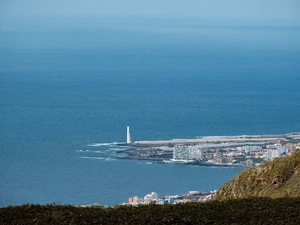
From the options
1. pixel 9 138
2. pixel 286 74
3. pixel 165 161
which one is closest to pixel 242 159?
pixel 165 161

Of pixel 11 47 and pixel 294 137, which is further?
pixel 11 47

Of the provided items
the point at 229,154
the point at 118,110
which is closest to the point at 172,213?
the point at 229,154

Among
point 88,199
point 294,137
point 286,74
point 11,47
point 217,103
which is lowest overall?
point 88,199

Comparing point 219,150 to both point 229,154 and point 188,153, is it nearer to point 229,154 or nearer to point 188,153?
point 229,154

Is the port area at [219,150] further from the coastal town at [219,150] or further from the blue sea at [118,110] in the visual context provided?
the blue sea at [118,110]

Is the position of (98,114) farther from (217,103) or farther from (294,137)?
(294,137)

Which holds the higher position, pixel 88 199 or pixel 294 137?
pixel 294 137

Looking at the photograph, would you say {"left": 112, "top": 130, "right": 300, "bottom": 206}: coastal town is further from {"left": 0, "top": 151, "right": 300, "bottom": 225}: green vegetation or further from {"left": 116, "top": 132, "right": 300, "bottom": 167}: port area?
{"left": 0, "top": 151, "right": 300, "bottom": 225}: green vegetation
